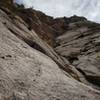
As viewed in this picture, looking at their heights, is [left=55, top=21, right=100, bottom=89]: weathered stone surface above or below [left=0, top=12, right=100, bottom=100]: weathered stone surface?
above

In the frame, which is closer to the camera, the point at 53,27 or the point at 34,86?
the point at 34,86

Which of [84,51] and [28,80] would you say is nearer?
[28,80]

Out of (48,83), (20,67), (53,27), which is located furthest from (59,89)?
(53,27)

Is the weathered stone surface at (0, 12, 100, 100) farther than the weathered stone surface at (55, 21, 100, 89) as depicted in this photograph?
No

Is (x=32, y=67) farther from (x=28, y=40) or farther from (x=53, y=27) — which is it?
(x=53, y=27)

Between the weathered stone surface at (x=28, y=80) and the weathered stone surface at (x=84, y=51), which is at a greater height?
the weathered stone surface at (x=84, y=51)

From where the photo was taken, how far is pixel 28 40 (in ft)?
74.8

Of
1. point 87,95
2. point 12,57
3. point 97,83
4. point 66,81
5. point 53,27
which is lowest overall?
point 87,95

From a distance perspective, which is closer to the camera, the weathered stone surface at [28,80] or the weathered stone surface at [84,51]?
the weathered stone surface at [28,80]

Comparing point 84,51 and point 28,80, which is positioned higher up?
point 84,51

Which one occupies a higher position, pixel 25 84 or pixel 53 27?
pixel 53 27

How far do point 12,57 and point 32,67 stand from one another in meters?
1.42

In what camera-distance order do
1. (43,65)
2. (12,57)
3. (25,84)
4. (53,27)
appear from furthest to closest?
(53,27) < (43,65) < (12,57) < (25,84)

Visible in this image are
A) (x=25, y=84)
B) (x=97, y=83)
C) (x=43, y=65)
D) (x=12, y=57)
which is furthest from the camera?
(x=97, y=83)
